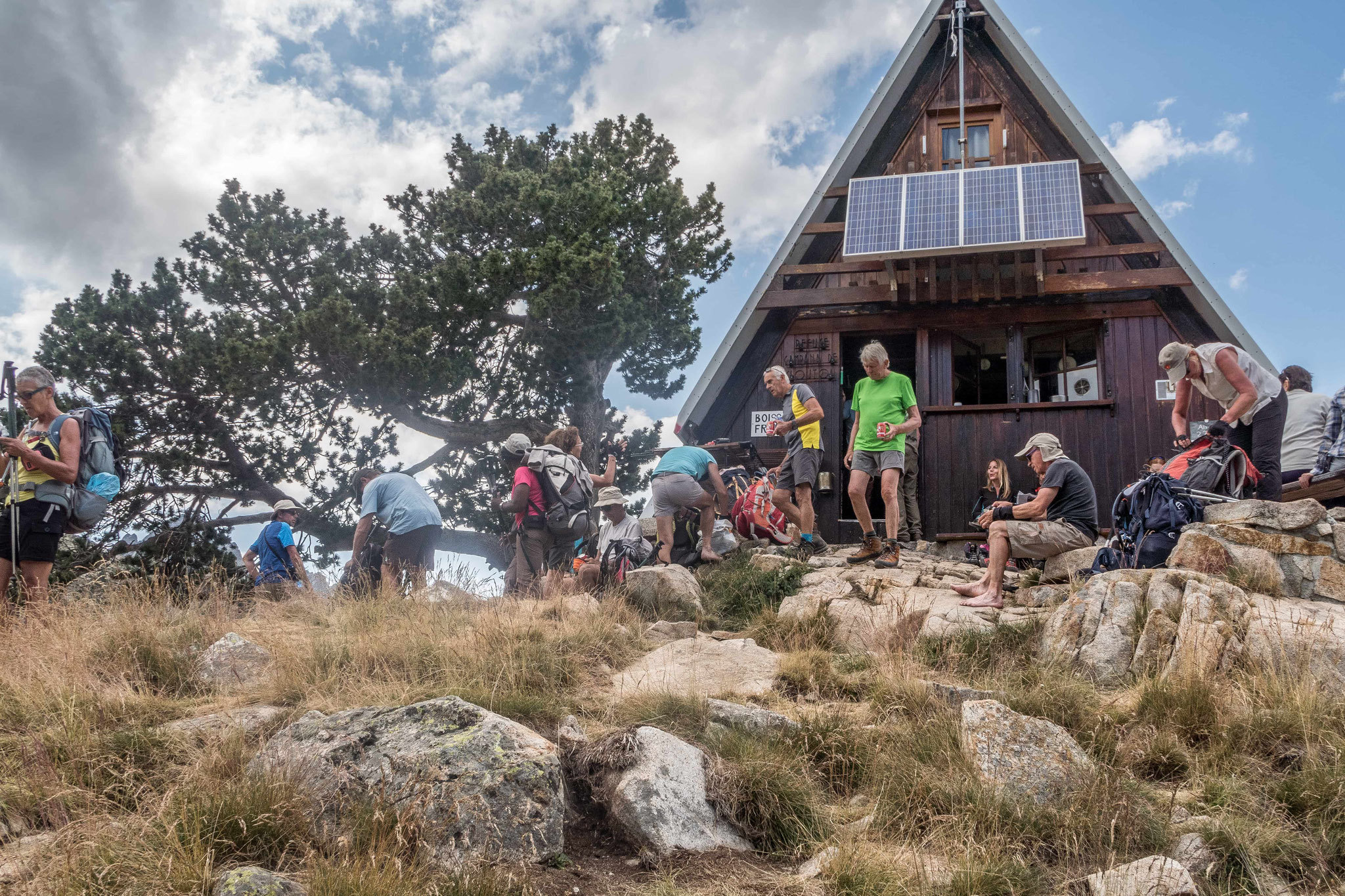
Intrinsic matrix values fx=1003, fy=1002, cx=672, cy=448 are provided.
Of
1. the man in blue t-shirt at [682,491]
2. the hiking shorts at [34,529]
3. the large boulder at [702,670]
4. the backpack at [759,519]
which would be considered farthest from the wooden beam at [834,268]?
the hiking shorts at [34,529]

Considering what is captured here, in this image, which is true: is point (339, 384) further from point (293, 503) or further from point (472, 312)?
point (293, 503)

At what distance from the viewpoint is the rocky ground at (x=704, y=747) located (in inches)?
145

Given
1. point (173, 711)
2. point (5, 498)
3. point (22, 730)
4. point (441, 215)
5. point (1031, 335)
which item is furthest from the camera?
point (441, 215)

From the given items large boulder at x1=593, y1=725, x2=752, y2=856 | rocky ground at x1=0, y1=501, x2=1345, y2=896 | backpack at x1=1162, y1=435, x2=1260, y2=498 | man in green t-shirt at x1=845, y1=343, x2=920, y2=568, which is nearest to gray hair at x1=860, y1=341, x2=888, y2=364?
man in green t-shirt at x1=845, y1=343, x2=920, y2=568

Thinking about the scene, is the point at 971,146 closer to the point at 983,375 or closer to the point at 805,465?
the point at 983,375

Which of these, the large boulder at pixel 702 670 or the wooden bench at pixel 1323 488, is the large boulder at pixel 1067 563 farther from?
the large boulder at pixel 702 670

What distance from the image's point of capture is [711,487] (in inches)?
409

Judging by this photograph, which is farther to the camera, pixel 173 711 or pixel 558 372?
pixel 558 372

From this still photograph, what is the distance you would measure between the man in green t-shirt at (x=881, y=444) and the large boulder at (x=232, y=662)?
A: 5.19 m

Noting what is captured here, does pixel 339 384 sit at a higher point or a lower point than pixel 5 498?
higher

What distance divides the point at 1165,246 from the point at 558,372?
8913 millimetres

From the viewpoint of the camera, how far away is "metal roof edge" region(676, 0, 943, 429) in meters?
12.8

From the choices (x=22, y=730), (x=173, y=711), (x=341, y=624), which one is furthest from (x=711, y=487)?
(x=22, y=730)

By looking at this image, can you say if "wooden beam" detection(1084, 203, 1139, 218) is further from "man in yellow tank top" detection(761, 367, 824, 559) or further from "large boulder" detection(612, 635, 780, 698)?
"large boulder" detection(612, 635, 780, 698)
